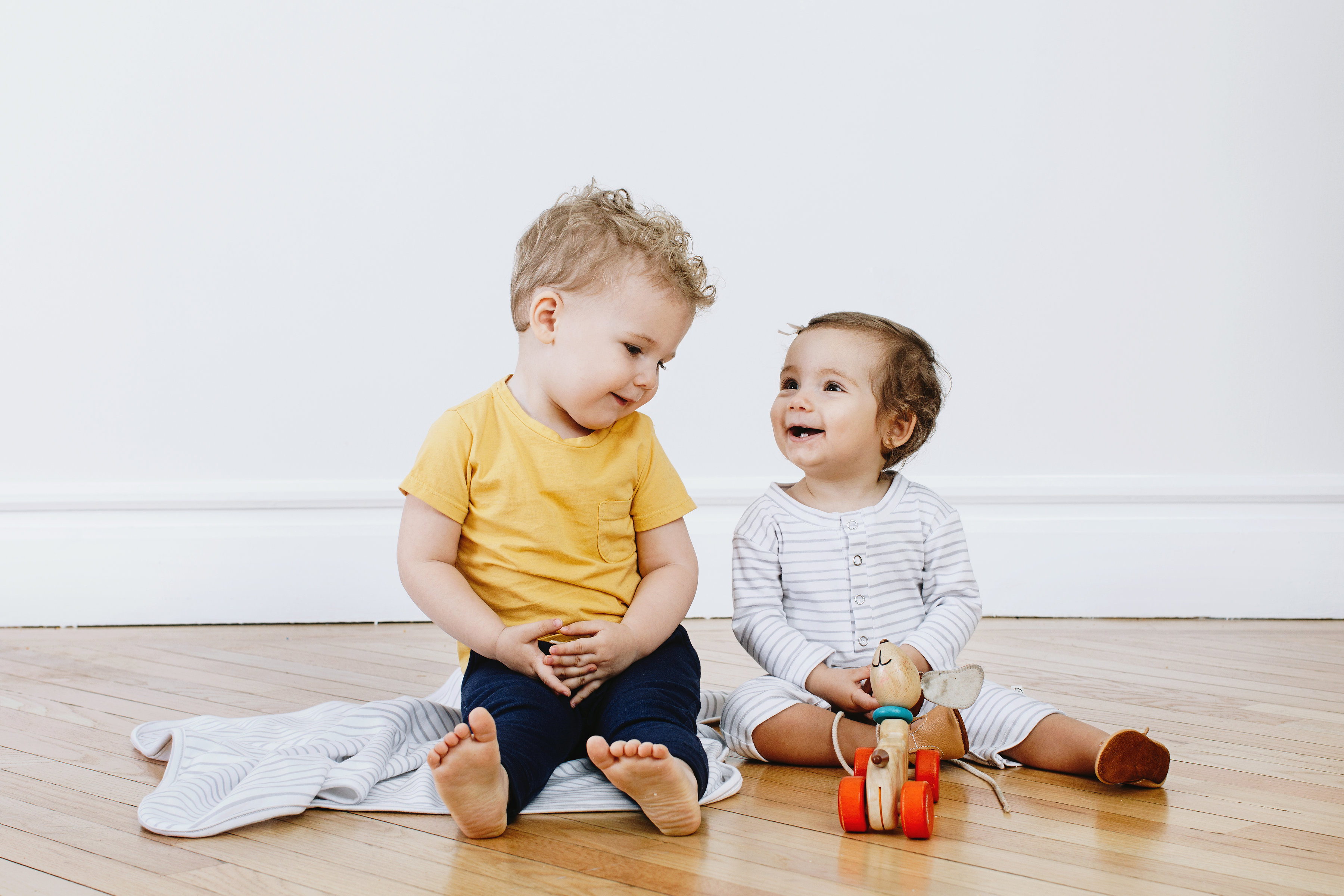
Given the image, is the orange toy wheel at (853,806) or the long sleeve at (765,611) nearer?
the orange toy wheel at (853,806)

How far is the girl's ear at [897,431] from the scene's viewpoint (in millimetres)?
1355

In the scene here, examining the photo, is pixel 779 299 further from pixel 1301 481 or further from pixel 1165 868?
pixel 1165 868

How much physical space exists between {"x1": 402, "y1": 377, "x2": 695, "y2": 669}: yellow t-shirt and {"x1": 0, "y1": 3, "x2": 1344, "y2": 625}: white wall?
960 millimetres

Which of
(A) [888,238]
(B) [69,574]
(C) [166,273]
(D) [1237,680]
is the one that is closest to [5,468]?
(B) [69,574]

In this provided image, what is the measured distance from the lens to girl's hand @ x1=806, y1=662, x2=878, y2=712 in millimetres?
1157

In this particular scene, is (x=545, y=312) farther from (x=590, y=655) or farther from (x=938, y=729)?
(x=938, y=729)

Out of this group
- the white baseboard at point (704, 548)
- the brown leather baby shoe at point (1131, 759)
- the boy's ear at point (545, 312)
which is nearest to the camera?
the brown leather baby shoe at point (1131, 759)

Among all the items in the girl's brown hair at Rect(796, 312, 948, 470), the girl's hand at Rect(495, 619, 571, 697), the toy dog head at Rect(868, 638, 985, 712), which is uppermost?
the girl's brown hair at Rect(796, 312, 948, 470)

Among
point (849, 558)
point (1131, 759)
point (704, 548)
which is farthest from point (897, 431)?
point (704, 548)

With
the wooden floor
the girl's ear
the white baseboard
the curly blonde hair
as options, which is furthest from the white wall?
the curly blonde hair

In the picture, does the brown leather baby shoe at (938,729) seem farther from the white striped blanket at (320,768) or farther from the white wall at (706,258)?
the white wall at (706,258)

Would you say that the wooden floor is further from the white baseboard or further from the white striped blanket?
the white baseboard

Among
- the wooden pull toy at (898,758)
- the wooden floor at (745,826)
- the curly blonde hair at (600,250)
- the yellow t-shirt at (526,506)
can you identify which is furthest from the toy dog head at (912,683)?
the curly blonde hair at (600,250)

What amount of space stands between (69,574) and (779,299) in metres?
1.40
